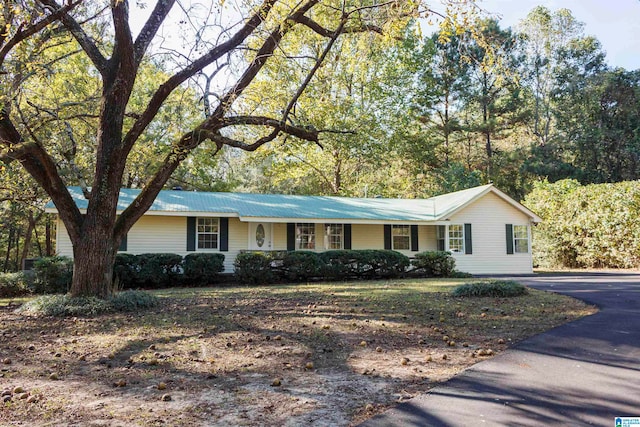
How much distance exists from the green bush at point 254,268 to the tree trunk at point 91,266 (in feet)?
20.8

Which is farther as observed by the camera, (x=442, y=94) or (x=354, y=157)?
(x=442, y=94)

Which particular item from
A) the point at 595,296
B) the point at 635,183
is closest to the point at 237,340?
the point at 595,296

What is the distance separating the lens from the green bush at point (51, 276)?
12570 millimetres

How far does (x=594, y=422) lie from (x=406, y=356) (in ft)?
7.09

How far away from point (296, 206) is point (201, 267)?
5.95 metres

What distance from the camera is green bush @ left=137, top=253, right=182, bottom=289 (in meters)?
14.3

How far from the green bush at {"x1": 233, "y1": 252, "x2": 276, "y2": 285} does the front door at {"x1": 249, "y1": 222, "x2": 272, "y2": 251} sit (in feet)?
8.60

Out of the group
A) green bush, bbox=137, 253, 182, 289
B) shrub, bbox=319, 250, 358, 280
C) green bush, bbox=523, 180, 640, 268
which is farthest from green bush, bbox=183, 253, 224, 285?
green bush, bbox=523, 180, 640, 268

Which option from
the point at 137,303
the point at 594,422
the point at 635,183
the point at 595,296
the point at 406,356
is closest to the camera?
the point at 594,422

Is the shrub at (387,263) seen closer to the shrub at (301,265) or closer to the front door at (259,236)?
the shrub at (301,265)

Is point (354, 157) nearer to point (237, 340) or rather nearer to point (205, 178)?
point (205, 178)

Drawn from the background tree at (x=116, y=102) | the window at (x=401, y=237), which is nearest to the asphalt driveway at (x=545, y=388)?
the background tree at (x=116, y=102)

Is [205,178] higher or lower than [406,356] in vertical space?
higher

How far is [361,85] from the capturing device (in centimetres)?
2847
